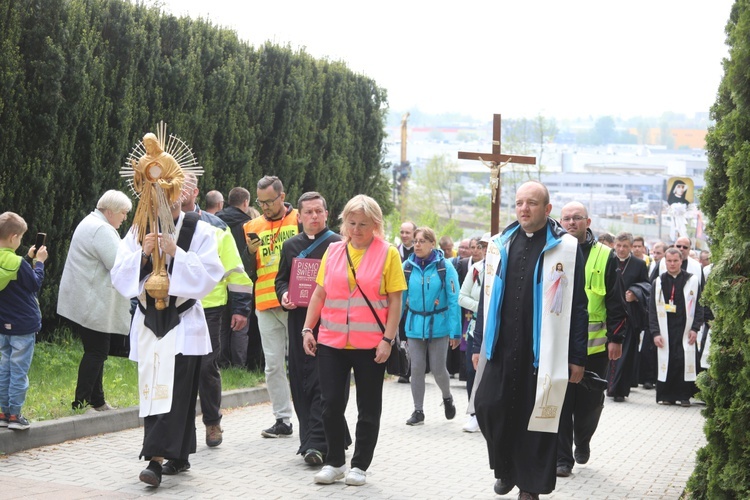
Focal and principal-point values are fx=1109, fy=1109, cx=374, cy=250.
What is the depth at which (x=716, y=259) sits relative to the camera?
6375 millimetres

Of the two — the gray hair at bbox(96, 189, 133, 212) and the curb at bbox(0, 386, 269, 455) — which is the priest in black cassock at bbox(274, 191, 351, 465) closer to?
the gray hair at bbox(96, 189, 133, 212)

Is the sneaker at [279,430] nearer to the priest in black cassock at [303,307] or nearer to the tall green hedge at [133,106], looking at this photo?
the priest in black cassock at [303,307]

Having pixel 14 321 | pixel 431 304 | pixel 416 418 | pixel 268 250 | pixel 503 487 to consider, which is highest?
pixel 268 250

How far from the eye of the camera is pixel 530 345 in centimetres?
736

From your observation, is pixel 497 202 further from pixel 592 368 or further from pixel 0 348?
pixel 0 348

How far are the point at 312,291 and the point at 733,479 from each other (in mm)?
4015

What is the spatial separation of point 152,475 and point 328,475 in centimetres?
126

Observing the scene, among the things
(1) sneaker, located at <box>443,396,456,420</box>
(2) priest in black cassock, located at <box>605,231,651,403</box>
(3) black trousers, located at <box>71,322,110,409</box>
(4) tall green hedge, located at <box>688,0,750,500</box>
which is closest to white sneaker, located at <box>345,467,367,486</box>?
(4) tall green hedge, located at <box>688,0,750,500</box>

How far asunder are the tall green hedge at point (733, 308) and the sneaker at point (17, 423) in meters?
5.26

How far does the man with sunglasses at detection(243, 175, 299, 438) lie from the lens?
994 centimetres

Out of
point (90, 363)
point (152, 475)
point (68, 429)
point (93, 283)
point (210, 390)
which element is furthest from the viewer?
point (93, 283)

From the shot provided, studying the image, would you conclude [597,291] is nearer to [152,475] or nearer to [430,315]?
A: [430,315]

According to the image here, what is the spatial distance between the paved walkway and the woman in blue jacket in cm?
50

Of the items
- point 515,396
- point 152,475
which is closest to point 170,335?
point 152,475
